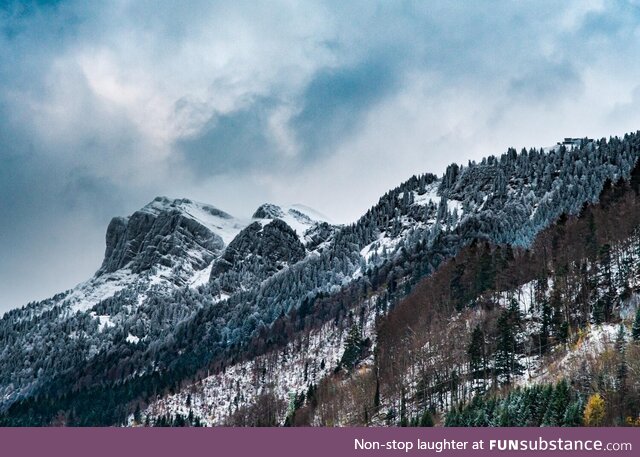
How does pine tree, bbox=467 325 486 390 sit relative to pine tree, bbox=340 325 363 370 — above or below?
below

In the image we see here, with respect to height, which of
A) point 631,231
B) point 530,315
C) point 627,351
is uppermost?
point 631,231

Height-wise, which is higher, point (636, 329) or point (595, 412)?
point (636, 329)

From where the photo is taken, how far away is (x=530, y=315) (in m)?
119

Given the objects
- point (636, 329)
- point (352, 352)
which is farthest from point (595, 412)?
point (352, 352)

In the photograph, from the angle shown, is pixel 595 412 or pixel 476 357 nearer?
pixel 595 412
